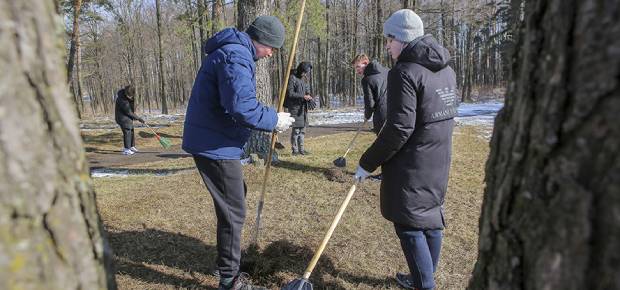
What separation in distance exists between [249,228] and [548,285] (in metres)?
3.77

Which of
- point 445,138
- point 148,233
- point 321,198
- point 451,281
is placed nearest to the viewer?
point 445,138

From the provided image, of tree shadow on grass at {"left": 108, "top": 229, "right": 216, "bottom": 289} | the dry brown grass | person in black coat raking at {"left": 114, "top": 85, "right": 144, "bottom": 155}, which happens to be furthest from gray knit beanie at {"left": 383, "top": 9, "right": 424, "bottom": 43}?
person in black coat raking at {"left": 114, "top": 85, "right": 144, "bottom": 155}

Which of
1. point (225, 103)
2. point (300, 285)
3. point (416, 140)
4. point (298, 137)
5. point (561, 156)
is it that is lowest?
point (300, 285)

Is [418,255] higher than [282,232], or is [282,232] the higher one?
[418,255]

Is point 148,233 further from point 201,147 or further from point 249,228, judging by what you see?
point 201,147

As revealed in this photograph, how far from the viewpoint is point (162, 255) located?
3.86 m

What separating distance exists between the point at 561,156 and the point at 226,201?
95.2 inches

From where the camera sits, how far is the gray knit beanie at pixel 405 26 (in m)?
2.82

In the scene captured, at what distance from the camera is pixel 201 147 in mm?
2902

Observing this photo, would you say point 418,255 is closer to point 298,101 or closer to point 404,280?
point 404,280

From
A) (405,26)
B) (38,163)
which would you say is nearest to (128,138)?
(405,26)

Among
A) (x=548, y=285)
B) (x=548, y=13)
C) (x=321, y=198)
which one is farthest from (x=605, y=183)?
(x=321, y=198)

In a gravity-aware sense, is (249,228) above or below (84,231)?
below

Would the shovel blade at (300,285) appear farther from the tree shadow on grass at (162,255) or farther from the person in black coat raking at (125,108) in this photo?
the person in black coat raking at (125,108)
